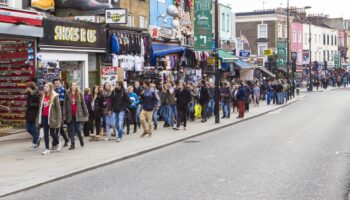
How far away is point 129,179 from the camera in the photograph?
11.1 m

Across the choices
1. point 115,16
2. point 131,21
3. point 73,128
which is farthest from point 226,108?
point 73,128

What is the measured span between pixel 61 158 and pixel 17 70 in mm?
6369

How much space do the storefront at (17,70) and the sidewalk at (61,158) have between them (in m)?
1.94

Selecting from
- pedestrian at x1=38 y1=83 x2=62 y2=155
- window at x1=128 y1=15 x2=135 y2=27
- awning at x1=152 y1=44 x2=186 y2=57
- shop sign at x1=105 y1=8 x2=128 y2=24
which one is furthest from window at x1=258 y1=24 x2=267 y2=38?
pedestrian at x1=38 y1=83 x2=62 y2=155

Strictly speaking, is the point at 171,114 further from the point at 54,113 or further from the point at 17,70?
the point at 54,113

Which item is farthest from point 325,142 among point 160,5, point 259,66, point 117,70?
point 259,66

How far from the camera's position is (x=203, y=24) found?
82.2 ft

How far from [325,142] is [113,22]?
35.0 ft

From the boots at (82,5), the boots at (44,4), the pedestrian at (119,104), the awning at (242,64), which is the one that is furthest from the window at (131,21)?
the pedestrian at (119,104)

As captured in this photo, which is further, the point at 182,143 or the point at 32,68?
the point at 32,68

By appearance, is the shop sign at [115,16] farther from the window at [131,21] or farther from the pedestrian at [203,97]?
the window at [131,21]

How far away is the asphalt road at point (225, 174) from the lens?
31.3 ft

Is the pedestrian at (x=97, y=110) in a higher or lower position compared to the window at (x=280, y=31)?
lower

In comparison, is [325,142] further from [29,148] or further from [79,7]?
[79,7]
